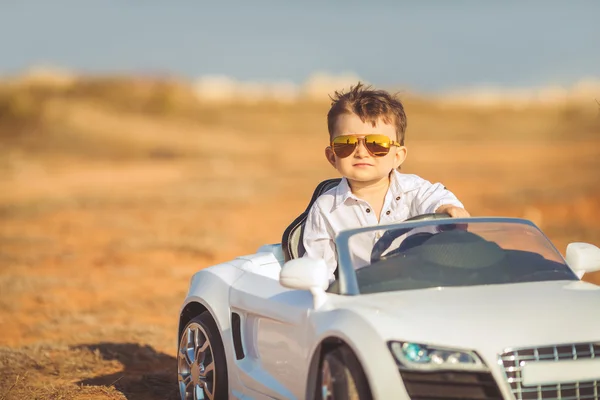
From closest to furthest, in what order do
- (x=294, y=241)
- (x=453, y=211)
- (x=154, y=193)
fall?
1. (x=453, y=211)
2. (x=294, y=241)
3. (x=154, y=193)

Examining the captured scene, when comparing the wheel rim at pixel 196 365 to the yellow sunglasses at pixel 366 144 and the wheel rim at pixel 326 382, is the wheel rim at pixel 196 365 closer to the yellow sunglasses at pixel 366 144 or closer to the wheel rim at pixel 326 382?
the yellow sunglasses at pixel 366 144

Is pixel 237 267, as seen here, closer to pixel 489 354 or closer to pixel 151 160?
pixel 489 354

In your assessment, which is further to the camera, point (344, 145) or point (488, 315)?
point (344, 145)

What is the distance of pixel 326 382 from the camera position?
5215 millimetres

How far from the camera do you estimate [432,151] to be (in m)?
60.4

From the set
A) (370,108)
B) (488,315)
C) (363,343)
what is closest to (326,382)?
(363,343)

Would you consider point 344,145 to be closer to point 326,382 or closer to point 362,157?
point 362,157

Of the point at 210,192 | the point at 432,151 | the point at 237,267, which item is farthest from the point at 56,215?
the point at 432,151

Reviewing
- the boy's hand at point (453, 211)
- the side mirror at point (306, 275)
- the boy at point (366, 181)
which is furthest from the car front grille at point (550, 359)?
the boy at point (366, 181)

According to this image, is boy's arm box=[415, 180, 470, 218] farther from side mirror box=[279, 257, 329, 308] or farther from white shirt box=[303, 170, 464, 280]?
side mirror box=[279, 257, 329, 308]

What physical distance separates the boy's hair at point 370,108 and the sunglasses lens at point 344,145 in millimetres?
171

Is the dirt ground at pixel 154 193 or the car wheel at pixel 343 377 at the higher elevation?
the car wheel at pixel 343 377

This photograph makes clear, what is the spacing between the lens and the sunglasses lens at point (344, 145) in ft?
21.5

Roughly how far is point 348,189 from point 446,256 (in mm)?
1289
